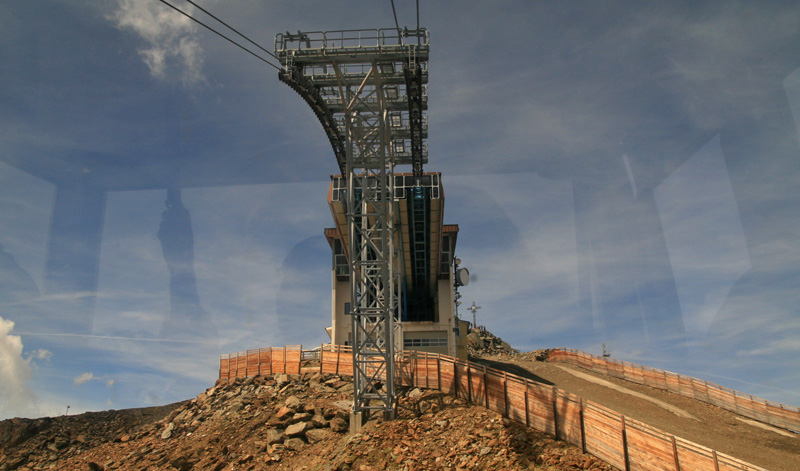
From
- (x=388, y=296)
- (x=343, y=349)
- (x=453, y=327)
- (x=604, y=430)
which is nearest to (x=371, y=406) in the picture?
(x=388, y=296)

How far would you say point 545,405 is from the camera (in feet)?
73.6

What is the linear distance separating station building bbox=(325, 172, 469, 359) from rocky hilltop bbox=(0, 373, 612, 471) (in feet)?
41.4

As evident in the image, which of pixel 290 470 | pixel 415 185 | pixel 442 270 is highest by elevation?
pixel 415 185

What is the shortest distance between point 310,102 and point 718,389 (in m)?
33.2

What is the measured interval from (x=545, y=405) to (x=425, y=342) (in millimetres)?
24444

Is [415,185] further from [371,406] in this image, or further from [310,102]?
[371,406]

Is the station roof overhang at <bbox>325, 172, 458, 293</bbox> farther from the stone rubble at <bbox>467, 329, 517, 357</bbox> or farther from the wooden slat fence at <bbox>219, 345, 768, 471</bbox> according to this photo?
the stone rubble at <bbox>467, 329, 517, 357</bbox>

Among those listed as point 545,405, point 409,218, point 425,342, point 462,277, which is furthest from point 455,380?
point 462,277

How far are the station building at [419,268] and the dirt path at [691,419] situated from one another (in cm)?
768

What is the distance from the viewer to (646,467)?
700 inches

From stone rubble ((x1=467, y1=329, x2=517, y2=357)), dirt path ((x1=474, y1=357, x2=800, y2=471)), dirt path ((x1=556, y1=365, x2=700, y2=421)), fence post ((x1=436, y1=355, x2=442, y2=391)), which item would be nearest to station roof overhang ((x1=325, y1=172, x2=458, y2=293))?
fence post ((x1=436, y1=355, x2=442, y2=391))

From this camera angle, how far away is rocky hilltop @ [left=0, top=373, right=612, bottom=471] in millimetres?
21891

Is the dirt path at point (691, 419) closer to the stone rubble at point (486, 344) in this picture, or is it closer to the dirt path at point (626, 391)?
the dirt path at point (626, 391)

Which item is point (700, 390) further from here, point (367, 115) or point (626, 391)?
point (367, 115)
